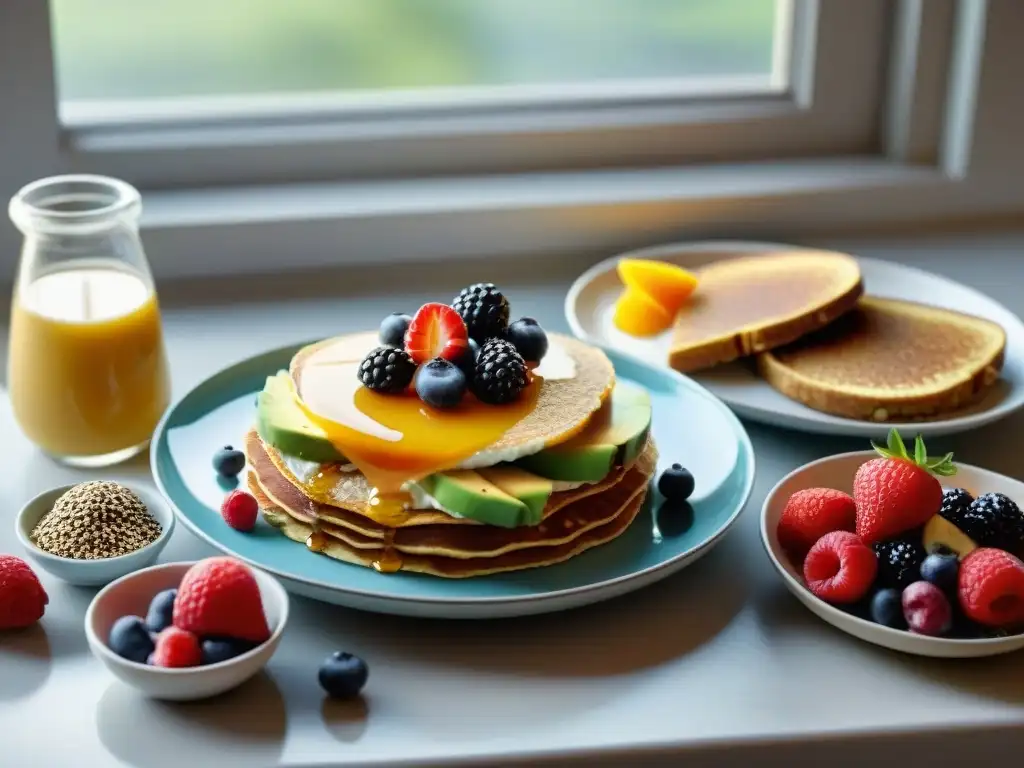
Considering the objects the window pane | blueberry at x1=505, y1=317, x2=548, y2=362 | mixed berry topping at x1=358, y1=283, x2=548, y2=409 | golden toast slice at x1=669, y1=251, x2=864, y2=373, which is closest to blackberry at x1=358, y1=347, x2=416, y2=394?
mixed berry topping at x1=358, y1=283, x2=548, y2=409

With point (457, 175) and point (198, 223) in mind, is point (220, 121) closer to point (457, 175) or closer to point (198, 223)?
point (198, 223)

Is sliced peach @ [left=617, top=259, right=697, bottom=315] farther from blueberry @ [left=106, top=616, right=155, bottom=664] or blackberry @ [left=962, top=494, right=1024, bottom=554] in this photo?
blueberry @ [left=106, top=616, right=155, bottom=664]

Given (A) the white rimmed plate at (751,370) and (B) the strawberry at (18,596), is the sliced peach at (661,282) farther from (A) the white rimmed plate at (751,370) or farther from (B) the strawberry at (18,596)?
A: (B) the strawberry at (18,596)

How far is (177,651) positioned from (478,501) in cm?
29

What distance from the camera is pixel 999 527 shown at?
1275 millimetres

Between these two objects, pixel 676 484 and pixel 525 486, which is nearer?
pixel 525 486

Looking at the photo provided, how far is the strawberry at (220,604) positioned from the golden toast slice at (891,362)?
73 centimetres

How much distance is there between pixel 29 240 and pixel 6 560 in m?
0.37

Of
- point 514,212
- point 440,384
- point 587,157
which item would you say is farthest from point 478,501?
point 587,157

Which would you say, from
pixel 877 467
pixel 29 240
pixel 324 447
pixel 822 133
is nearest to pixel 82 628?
pixel 324 447

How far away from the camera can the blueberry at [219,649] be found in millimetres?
1106

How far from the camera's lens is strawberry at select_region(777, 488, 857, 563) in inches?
51.3

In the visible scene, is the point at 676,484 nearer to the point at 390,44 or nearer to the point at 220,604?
the point at 220,604

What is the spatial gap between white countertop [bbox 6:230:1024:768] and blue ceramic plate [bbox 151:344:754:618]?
0.04m
